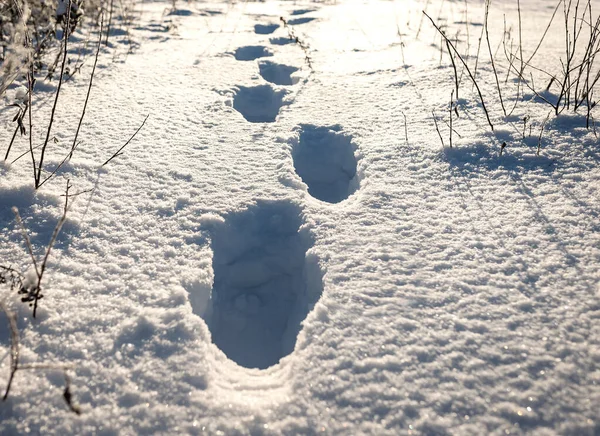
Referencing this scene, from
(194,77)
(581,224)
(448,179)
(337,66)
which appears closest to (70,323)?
(448,179)

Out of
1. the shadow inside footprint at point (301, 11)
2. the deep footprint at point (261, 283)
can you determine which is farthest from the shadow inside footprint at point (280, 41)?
the deep footprint at point (261, 283)

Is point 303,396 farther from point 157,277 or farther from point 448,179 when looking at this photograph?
point 448,179

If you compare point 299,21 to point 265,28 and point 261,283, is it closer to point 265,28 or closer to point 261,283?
point 265,28

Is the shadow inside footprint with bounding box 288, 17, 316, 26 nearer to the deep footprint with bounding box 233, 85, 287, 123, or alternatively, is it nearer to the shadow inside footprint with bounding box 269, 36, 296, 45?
the shadow inside footprint with bounding box 269, 36, 296, 45

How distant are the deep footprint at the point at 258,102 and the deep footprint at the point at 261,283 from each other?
1.11 metres

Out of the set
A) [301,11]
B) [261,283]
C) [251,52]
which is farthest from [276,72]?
[301,11]

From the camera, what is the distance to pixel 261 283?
1495mm

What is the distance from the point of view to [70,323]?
1.05m

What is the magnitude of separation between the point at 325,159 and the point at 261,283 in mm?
798

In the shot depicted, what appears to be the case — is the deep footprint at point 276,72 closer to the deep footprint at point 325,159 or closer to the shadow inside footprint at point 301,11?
the deep footprint at point 325,159

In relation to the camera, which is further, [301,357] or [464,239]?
[464,239]

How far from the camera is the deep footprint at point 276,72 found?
2.88m

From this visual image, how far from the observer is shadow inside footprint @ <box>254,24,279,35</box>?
391 centimetres

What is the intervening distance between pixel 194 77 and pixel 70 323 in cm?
208
